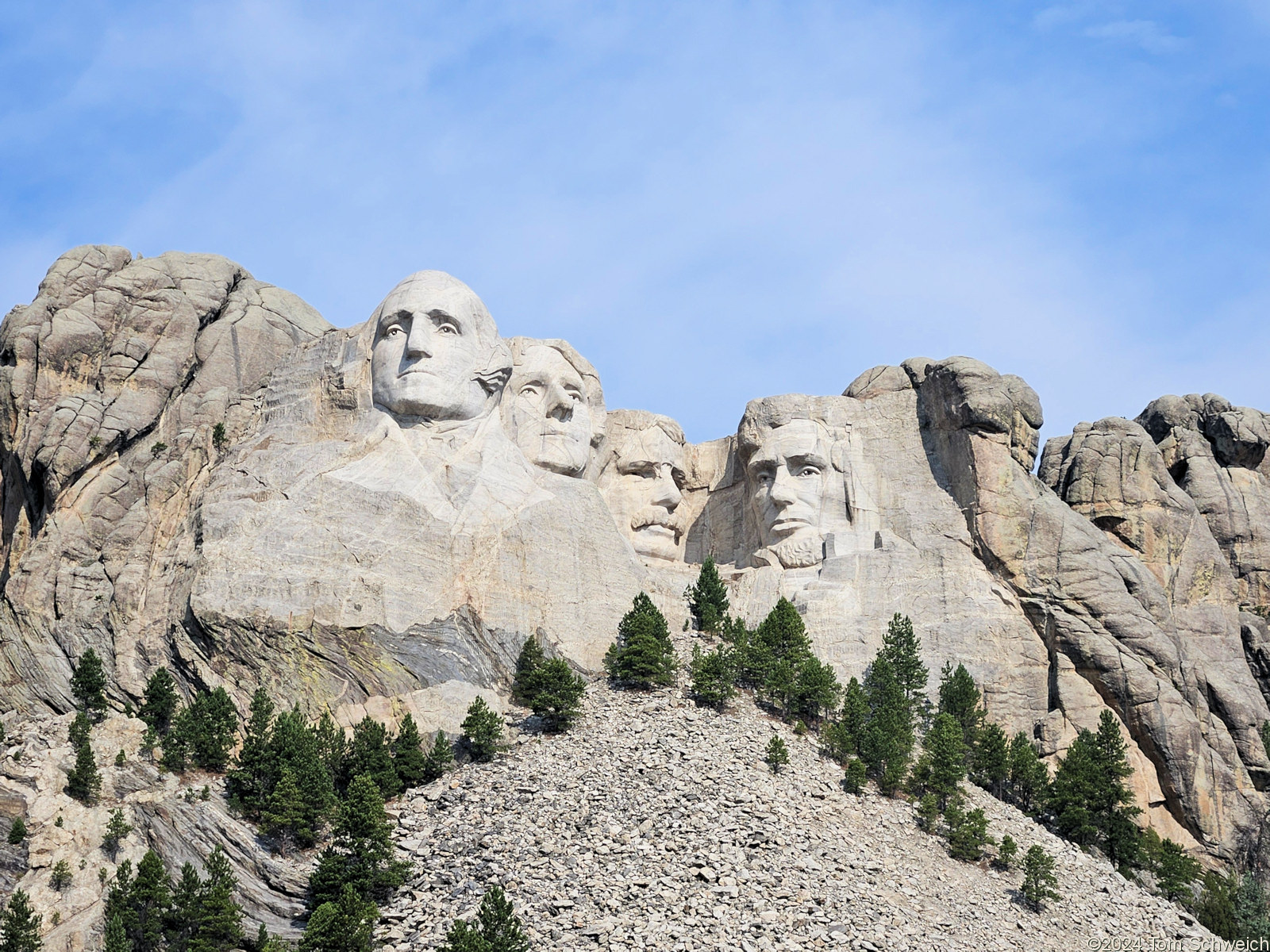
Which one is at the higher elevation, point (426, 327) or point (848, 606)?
point (426, 327)

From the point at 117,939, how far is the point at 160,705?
729 cm

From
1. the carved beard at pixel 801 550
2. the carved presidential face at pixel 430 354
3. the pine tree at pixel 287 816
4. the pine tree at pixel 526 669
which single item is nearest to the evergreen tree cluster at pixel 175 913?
the pine tree at pixel 287 816

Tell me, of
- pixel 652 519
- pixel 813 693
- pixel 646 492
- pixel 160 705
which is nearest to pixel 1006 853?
pixel 813 693

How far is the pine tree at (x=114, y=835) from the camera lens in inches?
1522

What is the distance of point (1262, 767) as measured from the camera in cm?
4834

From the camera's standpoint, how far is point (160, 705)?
41.8 metres

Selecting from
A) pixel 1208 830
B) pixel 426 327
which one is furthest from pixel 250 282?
pixel 1208 830

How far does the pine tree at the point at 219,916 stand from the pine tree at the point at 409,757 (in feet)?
15.9

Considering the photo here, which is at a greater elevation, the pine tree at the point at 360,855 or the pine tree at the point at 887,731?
the pine tree at the point at 887,731

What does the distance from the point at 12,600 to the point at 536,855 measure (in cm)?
1330

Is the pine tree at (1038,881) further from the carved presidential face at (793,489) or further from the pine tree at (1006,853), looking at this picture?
the carved presidential face at (793,489)

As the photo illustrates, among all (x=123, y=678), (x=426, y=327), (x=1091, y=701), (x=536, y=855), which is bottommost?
(x=536, y=855)

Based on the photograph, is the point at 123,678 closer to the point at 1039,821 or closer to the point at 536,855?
the point at 536,855

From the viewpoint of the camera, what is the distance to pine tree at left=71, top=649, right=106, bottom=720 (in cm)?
4216
